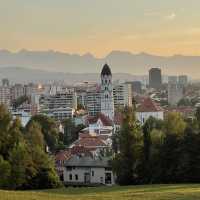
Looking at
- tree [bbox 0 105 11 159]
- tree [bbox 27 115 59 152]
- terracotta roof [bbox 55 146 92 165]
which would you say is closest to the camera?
tree [bbox 0 105 11 159]

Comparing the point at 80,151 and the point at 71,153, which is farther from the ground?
the point at 80,151

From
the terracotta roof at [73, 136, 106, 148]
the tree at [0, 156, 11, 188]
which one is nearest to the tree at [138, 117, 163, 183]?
the tree at [0, 156, 11, 188]

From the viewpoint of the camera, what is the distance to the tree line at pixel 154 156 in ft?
121

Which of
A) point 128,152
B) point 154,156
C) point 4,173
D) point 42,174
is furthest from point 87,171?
point 4,173

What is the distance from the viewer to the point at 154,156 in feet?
125

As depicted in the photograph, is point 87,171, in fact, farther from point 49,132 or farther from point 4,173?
point 4,173

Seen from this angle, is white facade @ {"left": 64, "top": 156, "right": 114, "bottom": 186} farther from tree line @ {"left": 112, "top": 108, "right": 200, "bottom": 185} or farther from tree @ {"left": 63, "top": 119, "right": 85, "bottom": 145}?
tree @ {"left": 63, "top": 119, "right": 85, "bottom": 145}

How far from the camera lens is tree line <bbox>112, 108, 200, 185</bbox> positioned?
3703 centimetres

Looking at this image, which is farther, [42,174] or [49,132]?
[49,132]

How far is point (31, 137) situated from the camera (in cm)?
4169

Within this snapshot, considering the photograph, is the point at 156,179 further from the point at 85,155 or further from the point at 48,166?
the point at 85,155

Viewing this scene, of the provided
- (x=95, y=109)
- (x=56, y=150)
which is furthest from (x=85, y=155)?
(x=95, y=109)

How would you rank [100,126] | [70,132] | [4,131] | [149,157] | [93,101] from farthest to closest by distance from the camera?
[93,101] < [100,126] < [70,132] < [149,157] < [4,131]

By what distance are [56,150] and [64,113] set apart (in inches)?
2891
